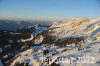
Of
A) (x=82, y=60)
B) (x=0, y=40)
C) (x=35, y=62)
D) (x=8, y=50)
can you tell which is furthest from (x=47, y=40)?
(x=82, y=60)

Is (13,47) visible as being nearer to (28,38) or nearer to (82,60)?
(28,38)

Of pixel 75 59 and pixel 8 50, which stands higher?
pixel 75 59

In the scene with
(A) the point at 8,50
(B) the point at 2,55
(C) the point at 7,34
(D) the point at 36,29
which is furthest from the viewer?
(D) the point at 36,29

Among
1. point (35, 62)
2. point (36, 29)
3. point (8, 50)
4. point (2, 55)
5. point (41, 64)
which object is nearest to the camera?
point (41, 64)

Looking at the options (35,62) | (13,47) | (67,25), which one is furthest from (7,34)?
(35,62)

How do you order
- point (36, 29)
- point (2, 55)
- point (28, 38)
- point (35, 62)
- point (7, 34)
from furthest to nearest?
point (36, 29), point (7, 34), point (28, 38), point (2, 55), point (35, 62)

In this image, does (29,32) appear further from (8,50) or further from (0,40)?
(8,50)

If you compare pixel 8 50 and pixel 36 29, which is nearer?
pixel 8 50
